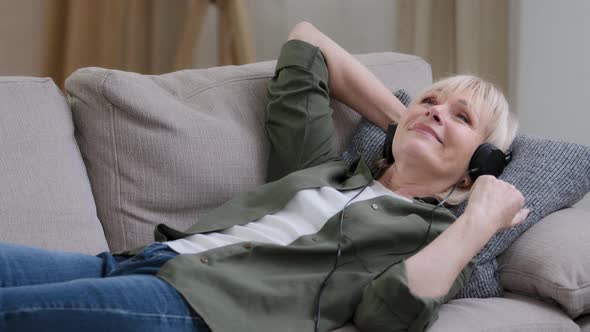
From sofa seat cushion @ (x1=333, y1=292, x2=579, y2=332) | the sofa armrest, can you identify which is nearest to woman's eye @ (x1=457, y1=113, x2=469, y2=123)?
the sofa armrest

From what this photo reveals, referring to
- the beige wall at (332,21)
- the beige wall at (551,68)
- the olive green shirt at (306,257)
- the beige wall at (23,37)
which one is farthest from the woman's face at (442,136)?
the beige wall at (23,37)

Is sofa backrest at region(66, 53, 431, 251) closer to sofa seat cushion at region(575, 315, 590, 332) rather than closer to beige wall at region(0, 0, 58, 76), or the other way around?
sofa seat cushion at region(575, 315, 590, 332)

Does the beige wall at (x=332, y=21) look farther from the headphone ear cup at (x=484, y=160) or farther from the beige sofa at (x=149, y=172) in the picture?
the headphone ear cup at (x=484, y=160)

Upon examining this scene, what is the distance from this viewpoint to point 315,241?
1.50 m

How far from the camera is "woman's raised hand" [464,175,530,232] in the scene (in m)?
1.44

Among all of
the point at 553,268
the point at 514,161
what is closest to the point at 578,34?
the point at 514,161

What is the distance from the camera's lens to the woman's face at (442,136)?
Result: 1.66 meters

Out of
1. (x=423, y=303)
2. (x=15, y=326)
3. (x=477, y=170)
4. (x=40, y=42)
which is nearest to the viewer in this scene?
(x=15, y=326)

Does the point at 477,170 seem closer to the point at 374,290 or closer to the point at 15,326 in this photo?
the point at 374,290

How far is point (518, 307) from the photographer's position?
1.55 metres

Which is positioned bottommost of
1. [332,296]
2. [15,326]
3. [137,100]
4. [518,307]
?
[518,307]

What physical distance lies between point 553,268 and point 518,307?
103 millimetres

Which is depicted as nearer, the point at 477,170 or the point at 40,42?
the point at 477,170

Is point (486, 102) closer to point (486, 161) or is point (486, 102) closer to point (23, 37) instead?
point (486, 161)
